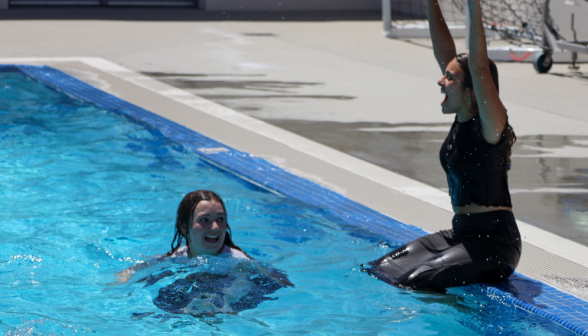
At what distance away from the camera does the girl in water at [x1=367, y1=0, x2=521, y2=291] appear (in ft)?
12.2

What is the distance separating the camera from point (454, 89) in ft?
12.3

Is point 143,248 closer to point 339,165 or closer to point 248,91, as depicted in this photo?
point 339,165

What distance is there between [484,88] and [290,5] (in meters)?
18.6

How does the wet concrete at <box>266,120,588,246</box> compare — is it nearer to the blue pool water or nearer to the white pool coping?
the white pool coping

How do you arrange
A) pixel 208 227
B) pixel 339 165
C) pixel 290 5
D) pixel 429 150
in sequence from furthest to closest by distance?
pixel 290 5
pixel 429 150
pixel 339 165
pixel 208 227

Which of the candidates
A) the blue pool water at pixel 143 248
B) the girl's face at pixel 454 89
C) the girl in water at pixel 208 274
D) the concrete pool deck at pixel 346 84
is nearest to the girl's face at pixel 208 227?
the girl in water at pixel 208 274

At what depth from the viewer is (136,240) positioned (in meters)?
5.49

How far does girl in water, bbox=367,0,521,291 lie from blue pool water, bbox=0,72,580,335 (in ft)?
0.42

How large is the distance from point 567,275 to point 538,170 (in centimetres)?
256

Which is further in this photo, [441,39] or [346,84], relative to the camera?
[346,84]

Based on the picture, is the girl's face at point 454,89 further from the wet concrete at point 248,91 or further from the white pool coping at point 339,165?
the wet concrete at point 248,91

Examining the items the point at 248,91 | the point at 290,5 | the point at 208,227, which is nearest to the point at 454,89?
the point at 208,227

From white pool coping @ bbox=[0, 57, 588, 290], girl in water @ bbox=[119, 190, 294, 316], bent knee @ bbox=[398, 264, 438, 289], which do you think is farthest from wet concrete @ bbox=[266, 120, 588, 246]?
girl in water @ bbox=[119, 190, 294, 316]

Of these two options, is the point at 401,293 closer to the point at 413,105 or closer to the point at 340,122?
the point at 340,122
